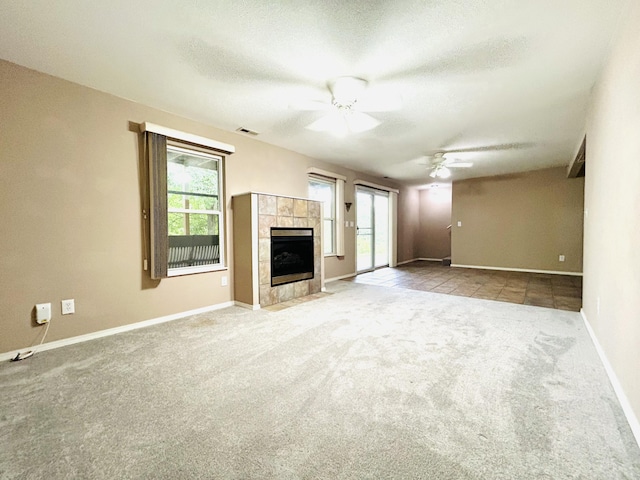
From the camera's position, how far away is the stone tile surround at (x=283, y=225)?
3.74 m

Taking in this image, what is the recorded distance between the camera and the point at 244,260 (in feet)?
12.4

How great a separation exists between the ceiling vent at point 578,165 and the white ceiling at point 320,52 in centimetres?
121

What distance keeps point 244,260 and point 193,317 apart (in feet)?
3.07

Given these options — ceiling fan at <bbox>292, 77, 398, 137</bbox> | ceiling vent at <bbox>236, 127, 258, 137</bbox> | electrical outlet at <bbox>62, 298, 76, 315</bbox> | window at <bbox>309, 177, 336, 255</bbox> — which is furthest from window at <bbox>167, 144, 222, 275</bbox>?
window at <bbox>309, 177, 336, 255</bbox>

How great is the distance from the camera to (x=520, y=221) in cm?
675

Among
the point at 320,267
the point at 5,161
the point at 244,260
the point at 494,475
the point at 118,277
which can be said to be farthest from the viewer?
the point at 320,267

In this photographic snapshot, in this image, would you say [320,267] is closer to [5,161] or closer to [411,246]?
[5,161]

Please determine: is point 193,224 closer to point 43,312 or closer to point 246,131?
point 246,131

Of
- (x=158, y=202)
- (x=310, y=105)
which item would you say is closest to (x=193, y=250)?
(x=158, y=202)

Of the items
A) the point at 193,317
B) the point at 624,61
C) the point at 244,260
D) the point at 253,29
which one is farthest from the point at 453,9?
the point at 193,317

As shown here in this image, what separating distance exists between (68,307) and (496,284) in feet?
20.3

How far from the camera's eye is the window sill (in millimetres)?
3309

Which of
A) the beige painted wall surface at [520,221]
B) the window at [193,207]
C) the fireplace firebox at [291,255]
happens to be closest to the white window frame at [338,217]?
the fireplace firebox at [291,255]

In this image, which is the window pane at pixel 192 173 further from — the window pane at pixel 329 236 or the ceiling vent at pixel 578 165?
the ceiling vent at pixel 578 165
